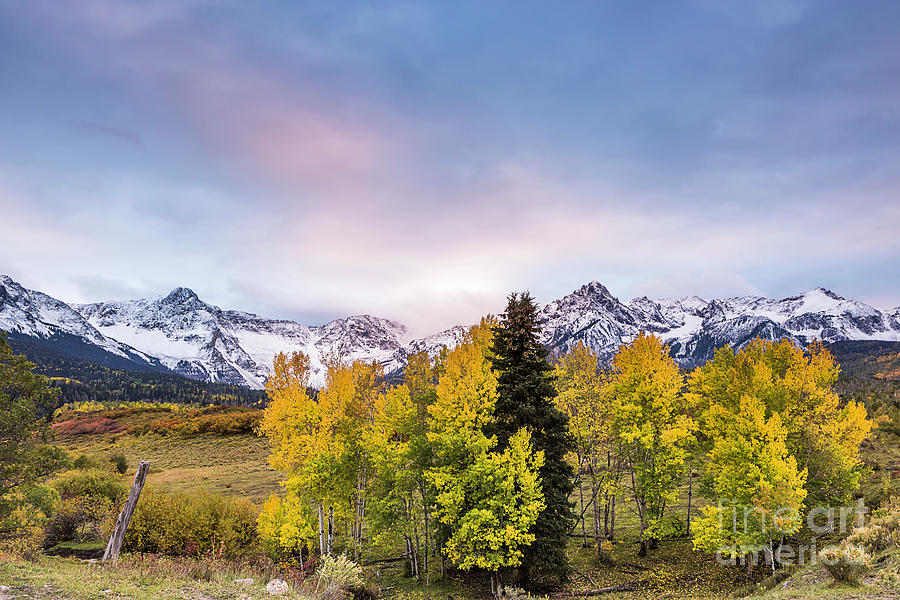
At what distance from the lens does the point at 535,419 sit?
2370 centimetres

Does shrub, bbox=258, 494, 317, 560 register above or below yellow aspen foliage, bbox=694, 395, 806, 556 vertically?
below

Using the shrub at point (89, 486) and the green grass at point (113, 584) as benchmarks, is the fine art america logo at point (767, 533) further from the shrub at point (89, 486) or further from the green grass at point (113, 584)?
the shrub at point (89, 486)

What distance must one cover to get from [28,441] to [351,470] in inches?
611

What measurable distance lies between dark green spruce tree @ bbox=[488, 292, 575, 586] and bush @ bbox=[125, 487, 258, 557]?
18313 millimetres

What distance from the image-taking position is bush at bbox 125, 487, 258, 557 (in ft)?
89.0

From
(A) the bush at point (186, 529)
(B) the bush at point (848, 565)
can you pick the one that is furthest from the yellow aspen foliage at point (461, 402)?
(A) the bush at point (186, 529)

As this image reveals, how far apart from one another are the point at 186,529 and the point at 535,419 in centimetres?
2276

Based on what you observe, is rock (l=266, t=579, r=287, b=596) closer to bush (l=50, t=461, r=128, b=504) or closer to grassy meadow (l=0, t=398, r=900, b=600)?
grassy meadow (l=0, t=398, r=900, b=600)

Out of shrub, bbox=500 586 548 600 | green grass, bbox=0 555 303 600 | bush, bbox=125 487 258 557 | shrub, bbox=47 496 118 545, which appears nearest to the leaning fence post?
green grass, bbox=0 555 303 600

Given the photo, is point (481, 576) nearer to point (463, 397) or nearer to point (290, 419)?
point (463, 397)

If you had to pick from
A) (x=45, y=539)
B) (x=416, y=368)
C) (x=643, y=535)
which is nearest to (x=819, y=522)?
(x=643, y=535)

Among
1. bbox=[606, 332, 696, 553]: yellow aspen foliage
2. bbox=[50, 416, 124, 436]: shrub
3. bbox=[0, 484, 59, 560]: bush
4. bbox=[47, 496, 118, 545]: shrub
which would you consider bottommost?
bbox=[50, 416, 124, 436]: shrub

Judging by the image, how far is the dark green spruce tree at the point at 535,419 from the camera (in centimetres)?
2262

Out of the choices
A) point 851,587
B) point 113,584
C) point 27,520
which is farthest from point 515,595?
point 27,520
